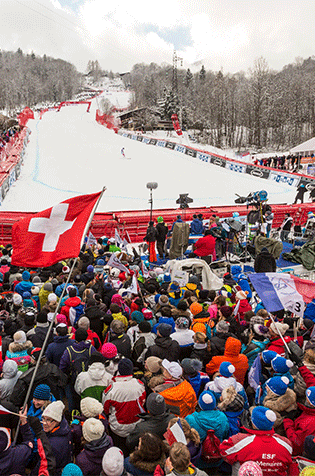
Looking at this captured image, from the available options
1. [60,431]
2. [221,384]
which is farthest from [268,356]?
[60,431]

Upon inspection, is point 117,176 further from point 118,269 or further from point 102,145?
point 118,269

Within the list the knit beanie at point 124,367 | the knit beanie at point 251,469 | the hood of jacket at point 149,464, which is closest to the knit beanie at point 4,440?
the hood of jacket at point 149,464

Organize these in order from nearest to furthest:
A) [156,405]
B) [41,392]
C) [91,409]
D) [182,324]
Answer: [156,405]
[91,409]
[41,392]
[182,324]

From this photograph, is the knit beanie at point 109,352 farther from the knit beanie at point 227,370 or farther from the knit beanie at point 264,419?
the knit beanie at point 264,419

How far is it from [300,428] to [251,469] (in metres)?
0.89

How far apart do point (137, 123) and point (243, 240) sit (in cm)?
5419

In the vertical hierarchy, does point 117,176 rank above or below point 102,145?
below

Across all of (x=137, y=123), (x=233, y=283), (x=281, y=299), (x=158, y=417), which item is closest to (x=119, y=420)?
(x=158, y=417)

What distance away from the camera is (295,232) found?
42.3 feet

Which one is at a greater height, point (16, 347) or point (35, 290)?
point (16, 347)

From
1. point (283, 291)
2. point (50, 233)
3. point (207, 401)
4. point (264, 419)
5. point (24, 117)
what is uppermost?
point (24, 117)

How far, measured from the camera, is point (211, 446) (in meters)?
3.06

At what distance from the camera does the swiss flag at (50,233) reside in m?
4.63

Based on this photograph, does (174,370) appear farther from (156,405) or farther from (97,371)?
(97,371)
